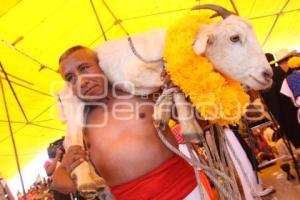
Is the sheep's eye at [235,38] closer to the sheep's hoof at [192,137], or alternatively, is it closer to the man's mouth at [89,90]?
the sheep's hoof at [192,137]

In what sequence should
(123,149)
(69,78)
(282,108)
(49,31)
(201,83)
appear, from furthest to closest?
(49,31) < (282,108) < (69,78) < (123,149) < (201,83)

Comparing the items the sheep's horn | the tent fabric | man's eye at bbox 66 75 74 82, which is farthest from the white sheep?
the tent fabric

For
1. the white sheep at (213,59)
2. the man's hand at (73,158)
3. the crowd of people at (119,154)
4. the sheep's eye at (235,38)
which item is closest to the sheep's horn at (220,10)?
the white sheep at (213,59)

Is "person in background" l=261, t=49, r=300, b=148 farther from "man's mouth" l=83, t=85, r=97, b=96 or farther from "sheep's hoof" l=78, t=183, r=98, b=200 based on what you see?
"sheep's hoof" l=78, t=183, r=98, b=200

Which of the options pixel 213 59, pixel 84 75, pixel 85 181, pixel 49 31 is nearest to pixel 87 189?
pixel 85 181

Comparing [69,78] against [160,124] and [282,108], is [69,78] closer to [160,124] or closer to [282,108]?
[160,124]

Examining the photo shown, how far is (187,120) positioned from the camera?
1.30m

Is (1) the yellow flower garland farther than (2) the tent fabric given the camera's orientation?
No

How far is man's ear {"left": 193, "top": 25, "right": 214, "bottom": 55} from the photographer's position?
1300mm

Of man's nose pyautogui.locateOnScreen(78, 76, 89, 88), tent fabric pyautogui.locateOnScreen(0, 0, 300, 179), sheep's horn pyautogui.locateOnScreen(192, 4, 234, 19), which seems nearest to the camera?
sheep's horn pyautogui.locateOnScreen(192, 4, 234, 19)

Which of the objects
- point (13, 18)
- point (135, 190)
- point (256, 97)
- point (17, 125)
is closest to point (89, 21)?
point (13, 18)

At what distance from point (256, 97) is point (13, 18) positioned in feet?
9.50

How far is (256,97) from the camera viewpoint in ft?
13.7

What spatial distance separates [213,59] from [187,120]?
24cm
